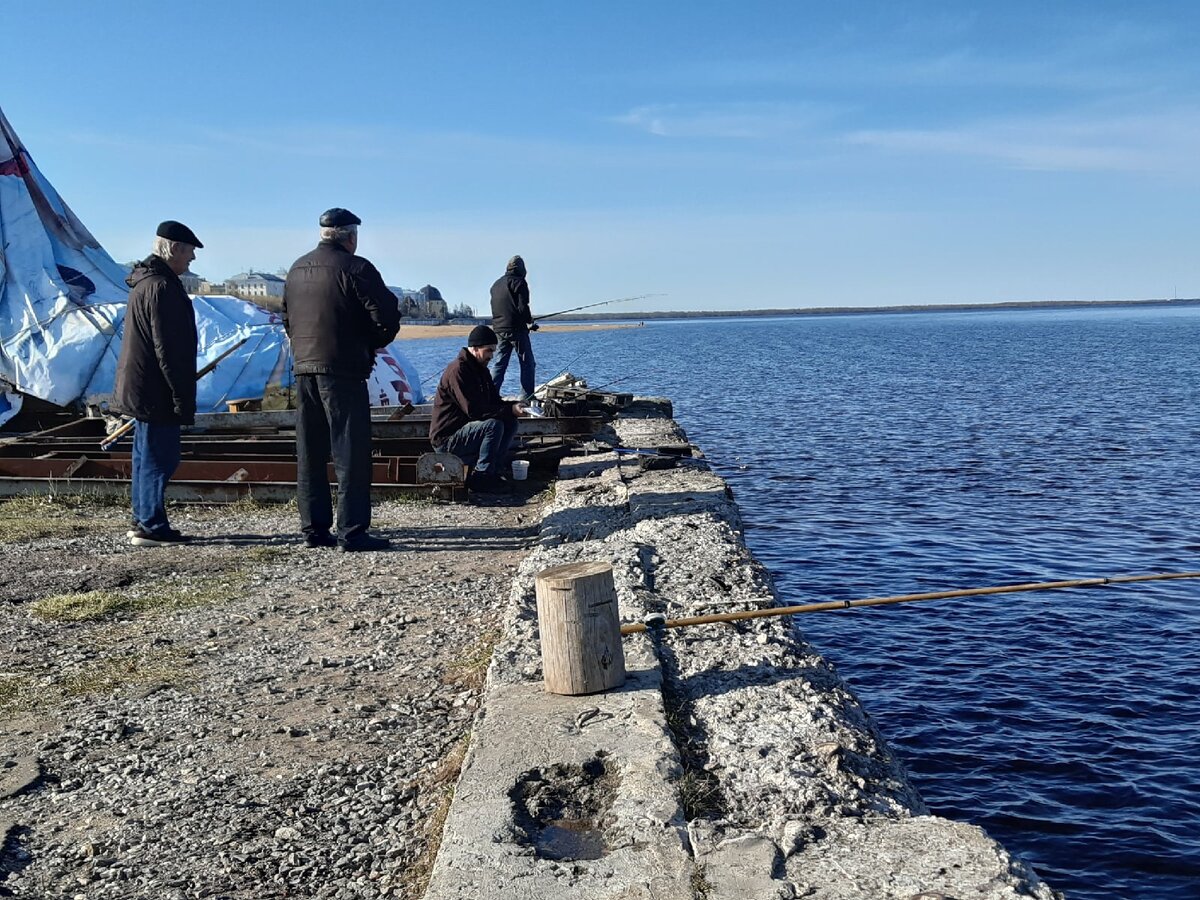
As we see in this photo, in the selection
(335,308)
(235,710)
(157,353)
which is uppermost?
(335,308)

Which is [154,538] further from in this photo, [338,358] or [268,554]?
[338,358]

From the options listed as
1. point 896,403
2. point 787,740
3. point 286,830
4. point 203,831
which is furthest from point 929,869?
point 896,403

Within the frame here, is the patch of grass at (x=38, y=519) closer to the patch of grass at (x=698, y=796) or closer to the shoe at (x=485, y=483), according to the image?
the shoe at (x=485, y=483)

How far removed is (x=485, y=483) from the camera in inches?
416

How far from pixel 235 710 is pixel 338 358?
3.26 metres

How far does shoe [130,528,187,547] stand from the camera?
8.07m

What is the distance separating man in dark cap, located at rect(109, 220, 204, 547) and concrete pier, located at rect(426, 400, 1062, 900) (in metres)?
3.50

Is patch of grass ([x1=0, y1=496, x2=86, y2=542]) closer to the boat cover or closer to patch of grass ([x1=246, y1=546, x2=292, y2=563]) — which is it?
patch of grass ([x1=246, y1=546, x2=292, y2=563])

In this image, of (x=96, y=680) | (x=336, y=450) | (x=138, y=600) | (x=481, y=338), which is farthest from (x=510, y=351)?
(x=96, y=680)

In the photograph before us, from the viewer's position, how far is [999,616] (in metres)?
9.14

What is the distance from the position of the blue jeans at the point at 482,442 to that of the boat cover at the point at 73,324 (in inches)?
300

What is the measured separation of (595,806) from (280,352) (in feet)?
49.3

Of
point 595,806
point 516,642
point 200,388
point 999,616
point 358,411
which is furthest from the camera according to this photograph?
point 200,388

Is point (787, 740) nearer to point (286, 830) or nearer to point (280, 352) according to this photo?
point (286, 830)
